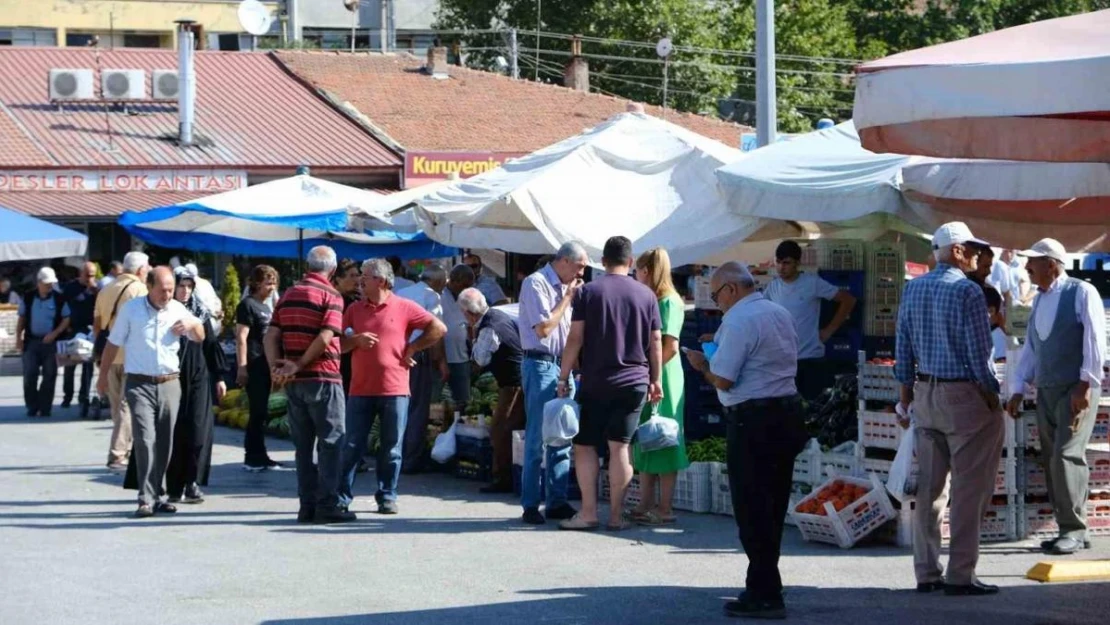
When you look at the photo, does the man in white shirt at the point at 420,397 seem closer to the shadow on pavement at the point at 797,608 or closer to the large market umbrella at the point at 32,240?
the shadow on pavement at the point at 797,608

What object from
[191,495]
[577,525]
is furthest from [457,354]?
[577,525]

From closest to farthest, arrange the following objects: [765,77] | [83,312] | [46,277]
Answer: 1. [765,77]
2. [83,312]
3. [46,277]

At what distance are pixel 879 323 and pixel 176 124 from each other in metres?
26.1

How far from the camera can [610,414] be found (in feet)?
36.8

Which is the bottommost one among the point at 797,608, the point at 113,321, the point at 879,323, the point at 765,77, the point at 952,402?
the point at 797,608

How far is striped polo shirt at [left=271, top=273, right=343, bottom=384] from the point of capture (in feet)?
38.6

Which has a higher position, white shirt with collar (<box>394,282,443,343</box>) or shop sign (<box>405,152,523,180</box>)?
shop sign (<box>405,152,523,180</box>)

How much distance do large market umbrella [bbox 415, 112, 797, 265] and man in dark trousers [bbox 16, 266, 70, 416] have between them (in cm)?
748

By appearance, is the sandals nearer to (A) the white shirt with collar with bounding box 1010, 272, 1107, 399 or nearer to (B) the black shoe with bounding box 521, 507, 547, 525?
(B) the black shoe with bounding box 521, 507, 547, 525

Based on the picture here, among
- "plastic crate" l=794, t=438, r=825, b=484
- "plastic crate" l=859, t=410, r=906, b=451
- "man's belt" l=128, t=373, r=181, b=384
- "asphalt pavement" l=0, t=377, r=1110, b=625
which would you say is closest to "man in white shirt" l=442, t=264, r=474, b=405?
"asphalt pavement" l=0, t=377, r=1110, b=625

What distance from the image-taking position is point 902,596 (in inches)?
357

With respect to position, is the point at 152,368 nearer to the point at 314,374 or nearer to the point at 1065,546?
the point at 314,374

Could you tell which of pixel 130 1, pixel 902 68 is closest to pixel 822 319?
pixel 902 68

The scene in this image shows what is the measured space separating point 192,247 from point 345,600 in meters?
14.8
